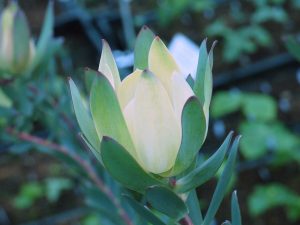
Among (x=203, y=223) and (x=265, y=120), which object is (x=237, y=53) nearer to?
(x=265, y=120)

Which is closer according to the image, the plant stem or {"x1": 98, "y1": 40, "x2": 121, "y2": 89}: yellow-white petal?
{"x1": 98, "y1": 40, "x2": 121, "y2": 89}: yellow-white petal

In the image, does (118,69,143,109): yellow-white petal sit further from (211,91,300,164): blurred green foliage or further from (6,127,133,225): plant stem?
(211,91,300,164): blurred green foliage

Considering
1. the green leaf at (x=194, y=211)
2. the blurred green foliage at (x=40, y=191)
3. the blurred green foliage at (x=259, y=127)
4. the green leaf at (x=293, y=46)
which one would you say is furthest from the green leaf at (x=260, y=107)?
the green leaf at (x=194, y=211)

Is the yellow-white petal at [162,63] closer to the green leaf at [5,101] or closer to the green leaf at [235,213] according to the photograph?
the green leaf at [235,213]

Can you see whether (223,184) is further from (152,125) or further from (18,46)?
(18,46)

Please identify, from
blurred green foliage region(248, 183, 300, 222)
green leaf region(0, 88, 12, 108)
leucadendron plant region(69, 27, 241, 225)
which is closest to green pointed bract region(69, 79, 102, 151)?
leucadendron plant region(69, 27, 241, 225)

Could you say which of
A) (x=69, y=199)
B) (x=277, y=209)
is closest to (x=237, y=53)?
(x=277, y=209)
